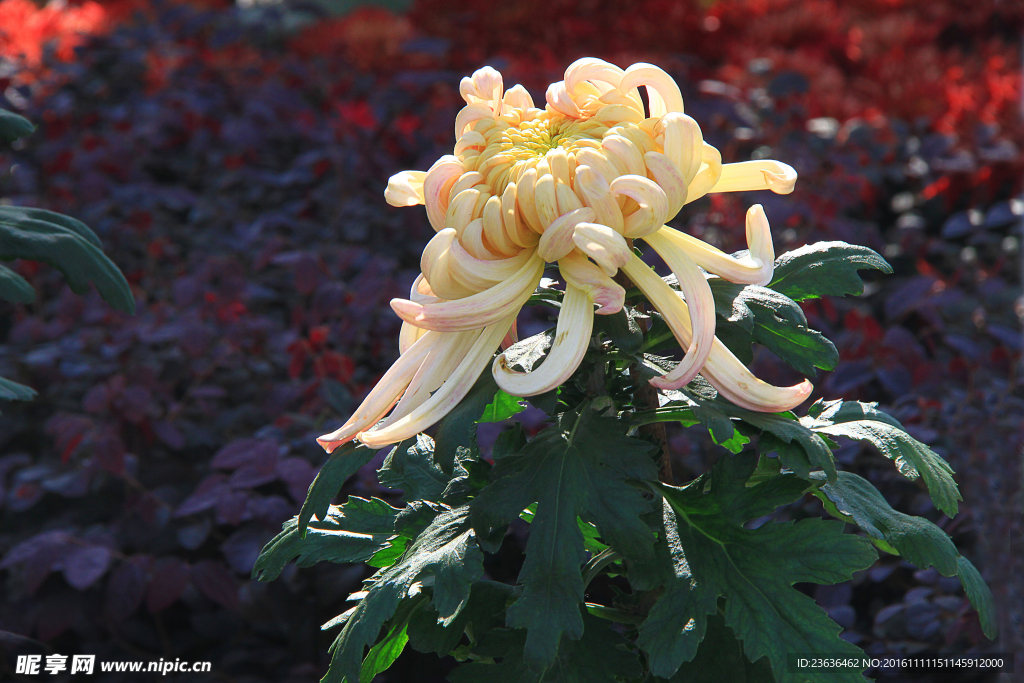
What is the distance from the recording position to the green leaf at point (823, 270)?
3.32ft

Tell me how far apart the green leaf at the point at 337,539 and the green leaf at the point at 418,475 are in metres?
0.06

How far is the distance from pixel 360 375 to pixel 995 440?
145cm

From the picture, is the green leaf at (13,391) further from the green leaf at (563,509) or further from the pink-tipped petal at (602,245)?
the pink-tipped petal at (602,245)

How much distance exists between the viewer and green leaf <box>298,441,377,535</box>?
939 mm

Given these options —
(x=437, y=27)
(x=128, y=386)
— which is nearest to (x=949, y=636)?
(x=128, y=386)

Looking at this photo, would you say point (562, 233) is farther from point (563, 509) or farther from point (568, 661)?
point (568, 661)

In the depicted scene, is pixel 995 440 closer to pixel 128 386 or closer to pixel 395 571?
pixel 395 571

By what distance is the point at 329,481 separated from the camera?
944 mm

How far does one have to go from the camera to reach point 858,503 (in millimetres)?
952

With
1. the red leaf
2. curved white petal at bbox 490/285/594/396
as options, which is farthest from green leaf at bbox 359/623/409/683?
the red leaf

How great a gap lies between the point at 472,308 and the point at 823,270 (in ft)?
1.48
